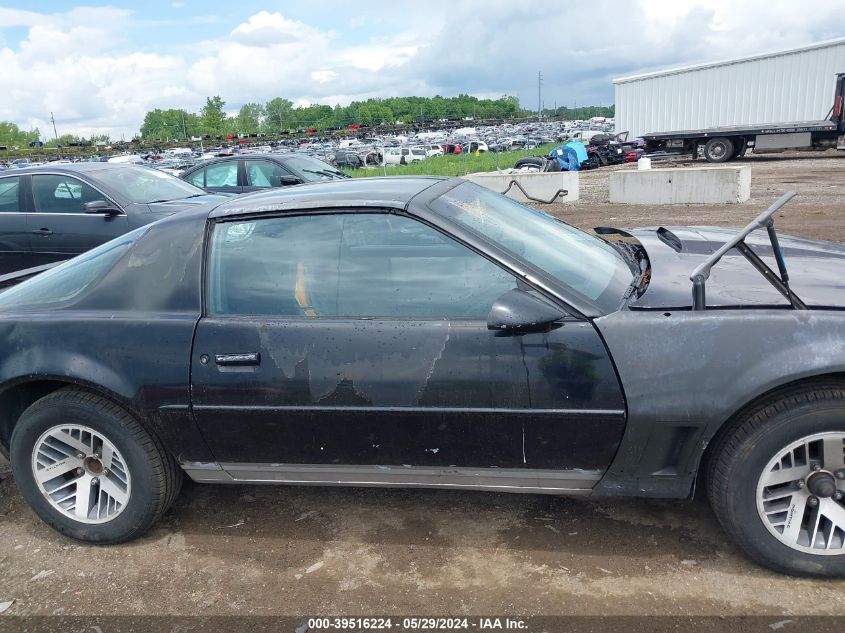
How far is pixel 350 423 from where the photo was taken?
279cm

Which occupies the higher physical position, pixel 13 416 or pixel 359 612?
pixel 13 416

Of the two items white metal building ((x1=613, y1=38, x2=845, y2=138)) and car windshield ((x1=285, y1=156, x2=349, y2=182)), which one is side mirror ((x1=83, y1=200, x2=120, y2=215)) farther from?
white metal building ((x1=613, y1=38, x2=845, y2=138))

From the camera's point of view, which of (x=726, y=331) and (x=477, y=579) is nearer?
(x=726, y=331)

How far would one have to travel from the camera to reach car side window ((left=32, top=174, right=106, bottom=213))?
24.9 ft

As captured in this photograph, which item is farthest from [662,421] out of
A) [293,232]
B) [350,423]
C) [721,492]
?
[293,232]

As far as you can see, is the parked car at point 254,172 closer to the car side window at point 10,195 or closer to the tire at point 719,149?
the car side window at point 10,195

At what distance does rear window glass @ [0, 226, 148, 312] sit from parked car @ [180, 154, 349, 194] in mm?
6425

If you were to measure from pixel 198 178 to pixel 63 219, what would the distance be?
330cm

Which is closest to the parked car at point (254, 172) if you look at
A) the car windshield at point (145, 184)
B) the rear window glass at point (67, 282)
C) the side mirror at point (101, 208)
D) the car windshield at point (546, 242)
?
the car windshield at point (145, 184)

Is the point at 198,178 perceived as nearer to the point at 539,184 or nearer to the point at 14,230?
the point at 14,230

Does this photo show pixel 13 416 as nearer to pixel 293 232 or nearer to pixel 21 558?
pixel 21 558

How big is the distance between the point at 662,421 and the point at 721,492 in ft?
1.18

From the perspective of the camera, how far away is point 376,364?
8.98ft

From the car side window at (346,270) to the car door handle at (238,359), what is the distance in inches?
7.8
